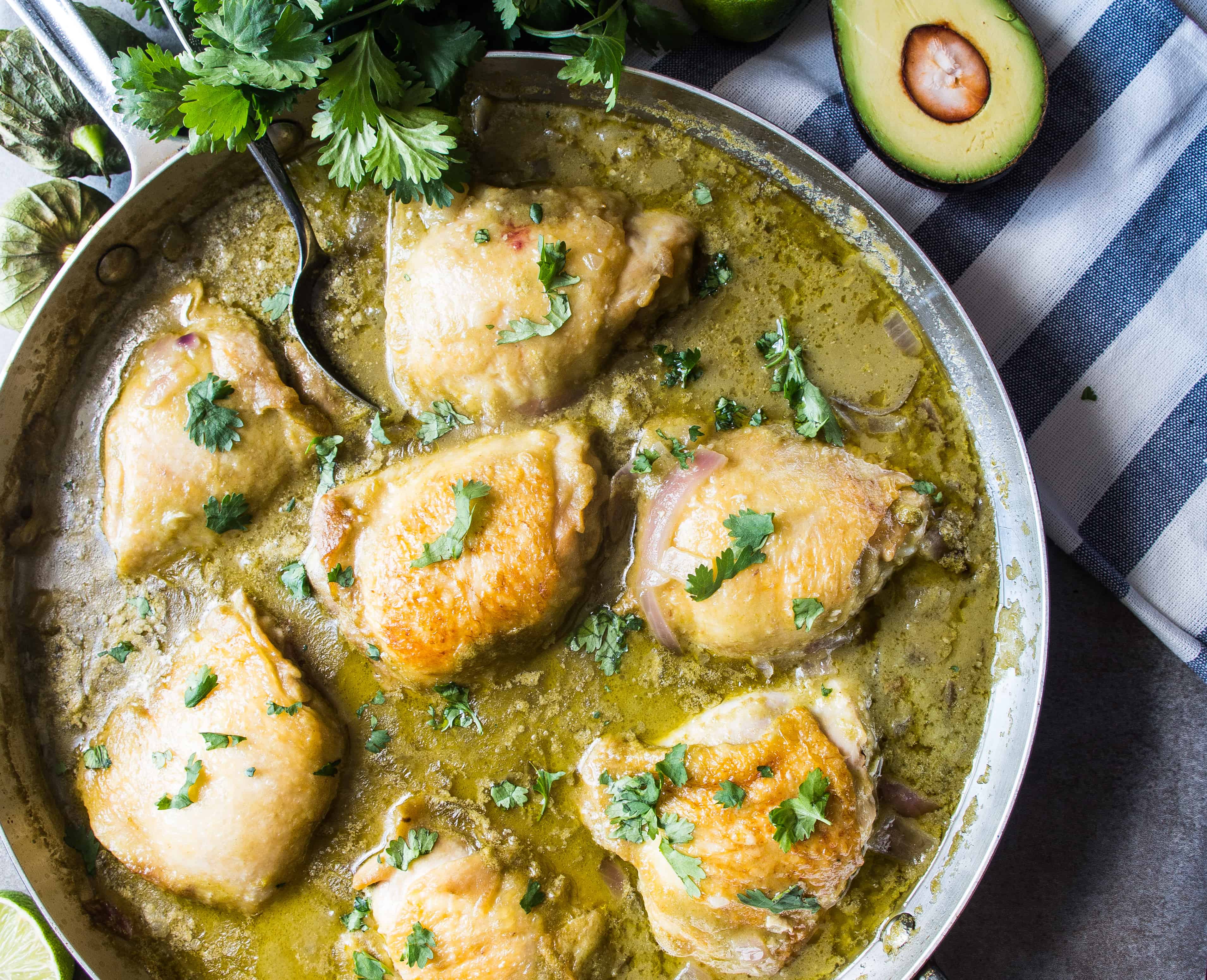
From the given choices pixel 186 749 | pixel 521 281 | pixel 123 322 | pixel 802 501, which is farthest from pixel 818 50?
pixel 186 749

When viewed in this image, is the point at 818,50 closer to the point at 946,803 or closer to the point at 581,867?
the point at 946,803

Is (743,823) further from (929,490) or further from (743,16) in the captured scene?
(743,16)

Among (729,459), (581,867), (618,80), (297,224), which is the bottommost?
(581,867)

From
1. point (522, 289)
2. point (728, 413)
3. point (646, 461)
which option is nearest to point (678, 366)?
point (728, 413)

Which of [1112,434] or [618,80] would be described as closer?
[618,80]

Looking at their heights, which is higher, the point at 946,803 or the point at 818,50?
the point at 818,50

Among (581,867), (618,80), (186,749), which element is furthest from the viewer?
(581,867)

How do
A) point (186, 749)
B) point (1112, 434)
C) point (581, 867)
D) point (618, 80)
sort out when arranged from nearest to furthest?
point (618, 80), point (186, 749), point (581, 867), point (1112, 434)

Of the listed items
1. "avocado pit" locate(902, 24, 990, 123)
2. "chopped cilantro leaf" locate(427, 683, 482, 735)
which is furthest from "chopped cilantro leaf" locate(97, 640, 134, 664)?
"avocado pit" locate(902, 24, 990, 123)
